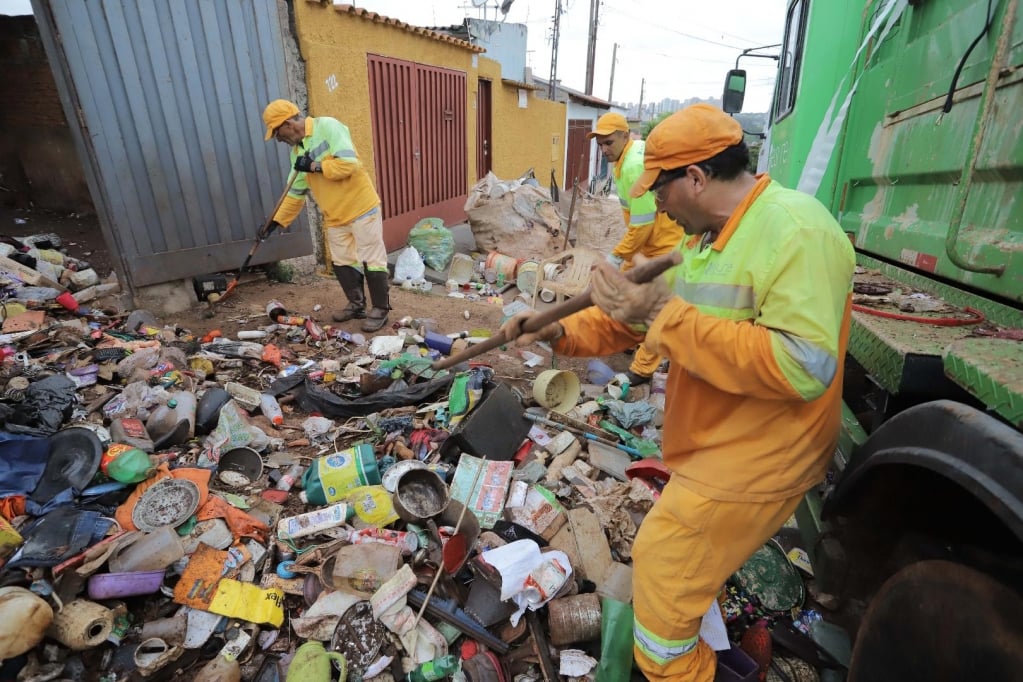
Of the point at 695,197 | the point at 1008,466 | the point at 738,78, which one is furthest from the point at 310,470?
the point at 738,78

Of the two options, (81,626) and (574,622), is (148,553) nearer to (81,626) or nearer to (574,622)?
(81,626)

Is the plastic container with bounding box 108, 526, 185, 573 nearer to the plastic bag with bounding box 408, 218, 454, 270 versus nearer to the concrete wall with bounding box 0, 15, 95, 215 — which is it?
the plastic bag with bounding box 408, 218, 454, 270

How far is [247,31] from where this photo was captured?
5.39 m

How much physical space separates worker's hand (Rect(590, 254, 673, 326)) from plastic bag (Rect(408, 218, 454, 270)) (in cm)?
629

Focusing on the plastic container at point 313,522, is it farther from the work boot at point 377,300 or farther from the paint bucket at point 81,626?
the work boot at point 377,300

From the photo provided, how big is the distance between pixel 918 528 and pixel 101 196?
596 cm

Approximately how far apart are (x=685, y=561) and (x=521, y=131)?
12.9 m

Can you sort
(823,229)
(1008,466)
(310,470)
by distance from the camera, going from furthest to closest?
(310,470) → (823,229) → (1008,466)

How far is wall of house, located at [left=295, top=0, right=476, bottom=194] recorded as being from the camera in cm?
606

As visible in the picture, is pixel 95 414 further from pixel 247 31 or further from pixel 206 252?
pixel 247 31

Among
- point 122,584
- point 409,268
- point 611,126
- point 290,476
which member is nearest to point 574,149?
point 409,268

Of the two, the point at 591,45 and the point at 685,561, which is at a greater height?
the point at 591,45

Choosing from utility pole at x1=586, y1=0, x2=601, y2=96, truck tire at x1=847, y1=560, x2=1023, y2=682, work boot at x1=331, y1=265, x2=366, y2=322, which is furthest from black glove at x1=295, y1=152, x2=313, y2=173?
utility pole at x1=586, y1=0, x2=601, y2=96

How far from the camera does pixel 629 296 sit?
4.81 feet
